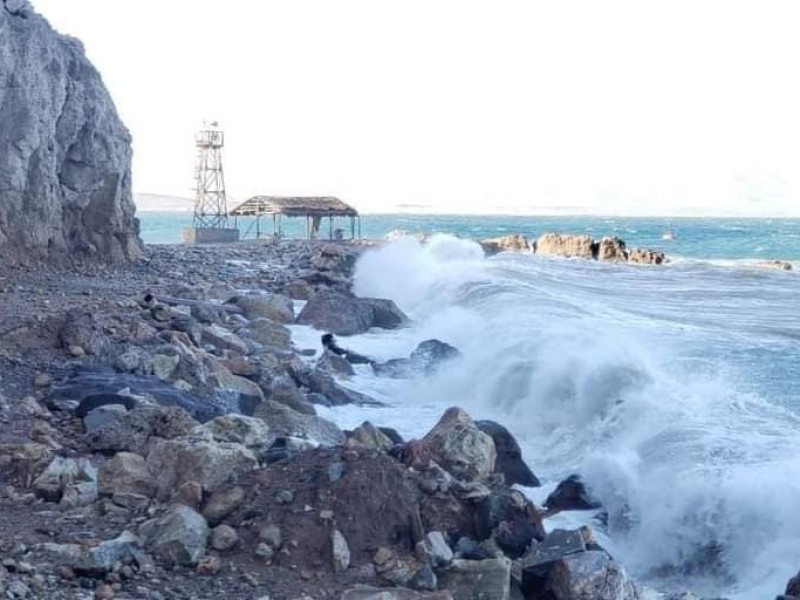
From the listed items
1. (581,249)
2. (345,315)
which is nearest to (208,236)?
(581,249)

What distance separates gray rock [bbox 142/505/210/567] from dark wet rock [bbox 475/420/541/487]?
3561 millimetres

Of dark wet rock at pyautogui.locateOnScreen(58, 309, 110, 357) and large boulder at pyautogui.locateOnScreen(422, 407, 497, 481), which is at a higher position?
dark wet rock at pyautogui.locateOnScreen(58, 309, 110, 357)

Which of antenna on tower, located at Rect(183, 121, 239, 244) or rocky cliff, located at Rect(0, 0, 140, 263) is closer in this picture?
rocky cliff, located at Rect(0, 0, 140, 263)

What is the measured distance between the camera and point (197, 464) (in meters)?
7.29

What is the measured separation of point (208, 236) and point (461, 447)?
125ft

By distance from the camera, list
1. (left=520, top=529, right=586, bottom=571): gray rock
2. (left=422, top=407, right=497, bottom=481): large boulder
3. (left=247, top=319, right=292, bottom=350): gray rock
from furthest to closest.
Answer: (left=247, top=319, right=292, bottom=350): gray rock → (left=422, top=407, right=497, bottom=481): large boulder → (left=520, top=529, right=586, bottom=571): gray rock

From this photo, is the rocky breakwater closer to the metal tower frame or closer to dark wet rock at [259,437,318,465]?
the metal tower frame

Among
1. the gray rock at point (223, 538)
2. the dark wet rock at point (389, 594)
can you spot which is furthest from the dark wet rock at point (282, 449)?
the dark wet rock at point (389, 594)

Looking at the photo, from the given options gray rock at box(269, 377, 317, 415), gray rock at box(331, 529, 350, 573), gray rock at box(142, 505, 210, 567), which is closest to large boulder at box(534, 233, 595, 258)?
gray rock at box(269, 377, 317, 415)

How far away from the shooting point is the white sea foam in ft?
27.9

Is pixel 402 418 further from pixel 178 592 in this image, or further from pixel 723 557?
Answer: pixel 178 592

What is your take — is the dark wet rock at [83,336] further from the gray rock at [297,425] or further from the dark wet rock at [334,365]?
the dark wet rock at [334,365]

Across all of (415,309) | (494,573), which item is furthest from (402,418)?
(415,309)

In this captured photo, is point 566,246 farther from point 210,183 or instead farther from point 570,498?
point 570,498
